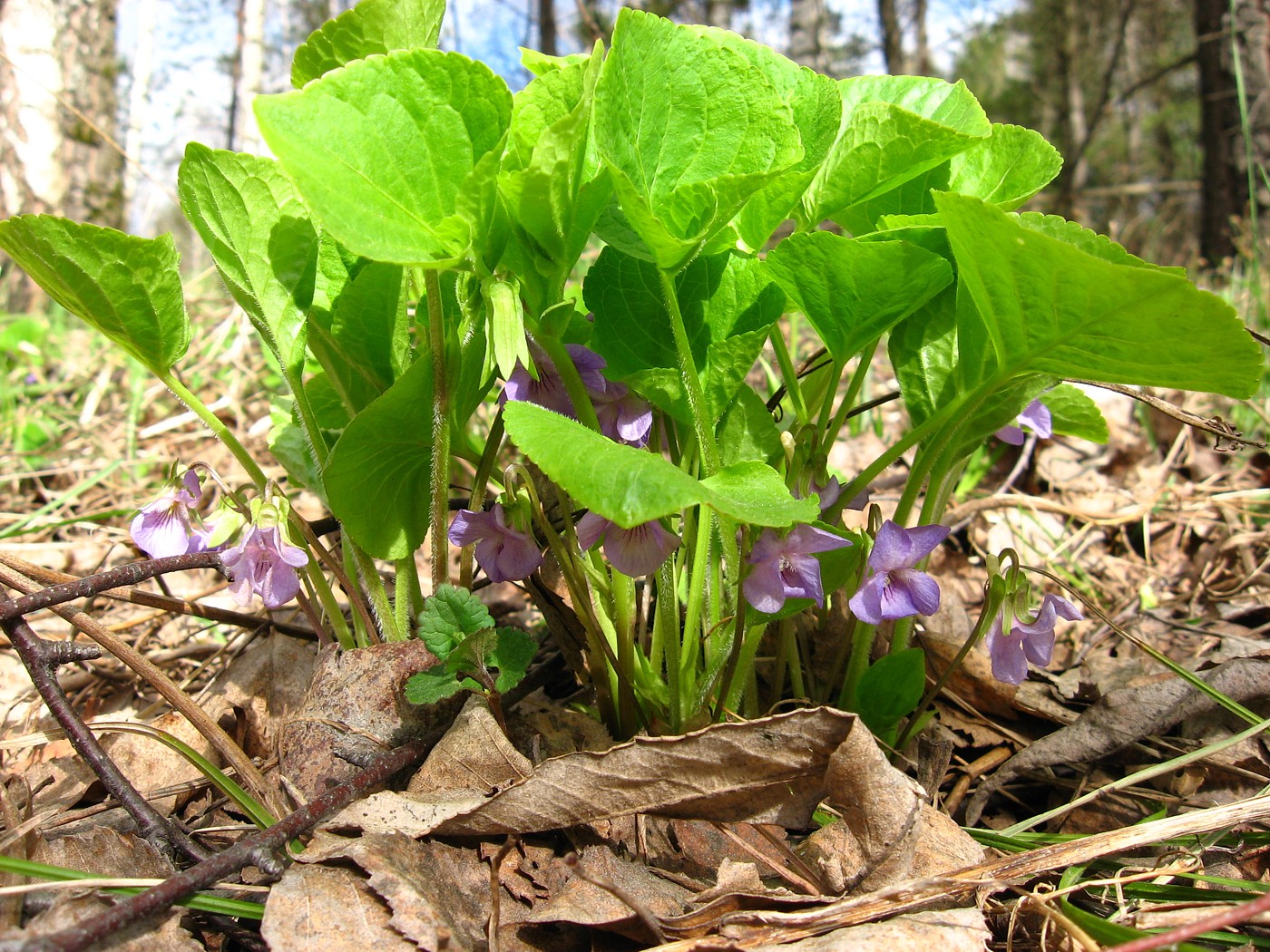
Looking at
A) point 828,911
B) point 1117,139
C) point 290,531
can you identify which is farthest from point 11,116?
point 1117,139

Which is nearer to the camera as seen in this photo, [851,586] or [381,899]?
[381,899]

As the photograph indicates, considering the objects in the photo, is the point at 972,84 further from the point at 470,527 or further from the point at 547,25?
the point at 470,527

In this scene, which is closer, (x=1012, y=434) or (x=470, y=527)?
(x=470, y=527)

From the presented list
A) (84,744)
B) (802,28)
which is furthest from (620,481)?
(802,28)

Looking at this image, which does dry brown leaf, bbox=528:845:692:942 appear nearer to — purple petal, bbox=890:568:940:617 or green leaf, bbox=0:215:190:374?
purple petal, bbox=890:568:940:617

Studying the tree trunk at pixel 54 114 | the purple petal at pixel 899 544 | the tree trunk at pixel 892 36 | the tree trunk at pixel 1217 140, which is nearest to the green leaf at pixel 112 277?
the purple petal at pixel 899 544

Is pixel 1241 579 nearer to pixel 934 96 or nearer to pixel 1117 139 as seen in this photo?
pixel 934 96
